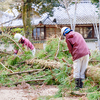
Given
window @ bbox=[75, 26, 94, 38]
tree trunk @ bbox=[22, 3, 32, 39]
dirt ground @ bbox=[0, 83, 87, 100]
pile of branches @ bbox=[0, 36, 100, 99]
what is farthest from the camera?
window @ bbox=[75, 26, 94, 38]

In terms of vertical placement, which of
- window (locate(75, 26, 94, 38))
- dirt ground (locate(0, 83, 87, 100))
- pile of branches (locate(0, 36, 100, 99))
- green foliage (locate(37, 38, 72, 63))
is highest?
window (locate(75, 26, 94, 38))

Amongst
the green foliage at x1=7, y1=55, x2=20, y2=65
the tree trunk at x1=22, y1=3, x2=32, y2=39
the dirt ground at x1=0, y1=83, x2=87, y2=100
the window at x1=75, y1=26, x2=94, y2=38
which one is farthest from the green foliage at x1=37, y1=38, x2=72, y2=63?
the window at x1=75, y1=26, x2=94, y2=38

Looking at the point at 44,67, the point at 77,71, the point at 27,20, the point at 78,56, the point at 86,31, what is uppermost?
the point at 27,20

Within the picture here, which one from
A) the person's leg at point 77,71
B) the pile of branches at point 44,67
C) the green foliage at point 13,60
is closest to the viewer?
the person's leg at point 77,71

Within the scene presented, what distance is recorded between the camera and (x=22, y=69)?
6117mm

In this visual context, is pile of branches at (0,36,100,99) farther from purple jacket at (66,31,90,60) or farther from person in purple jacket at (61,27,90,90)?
purple jacket at (66,31,90,60)

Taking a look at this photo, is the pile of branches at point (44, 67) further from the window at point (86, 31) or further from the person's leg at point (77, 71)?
the window at point (86, 31)

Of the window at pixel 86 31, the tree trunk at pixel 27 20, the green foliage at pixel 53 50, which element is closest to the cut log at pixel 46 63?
the green foliage at pixel 53 50

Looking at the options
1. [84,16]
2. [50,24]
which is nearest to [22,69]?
[50,24]

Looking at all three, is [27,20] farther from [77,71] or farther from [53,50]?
[77,71]

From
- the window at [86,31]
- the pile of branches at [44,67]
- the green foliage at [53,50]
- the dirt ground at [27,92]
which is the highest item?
the window at [86,31]

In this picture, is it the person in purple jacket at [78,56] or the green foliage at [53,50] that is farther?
the green foliage at [53,50]

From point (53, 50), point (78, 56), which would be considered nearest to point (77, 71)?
point (78, 56)

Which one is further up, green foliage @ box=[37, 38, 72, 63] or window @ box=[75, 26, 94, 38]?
window @ box=[75, 26, 94, 38]
